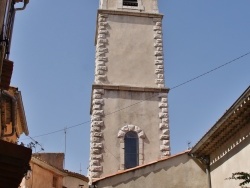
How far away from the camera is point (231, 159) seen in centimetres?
1168

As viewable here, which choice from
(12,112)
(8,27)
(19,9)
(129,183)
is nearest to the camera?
(8,27)

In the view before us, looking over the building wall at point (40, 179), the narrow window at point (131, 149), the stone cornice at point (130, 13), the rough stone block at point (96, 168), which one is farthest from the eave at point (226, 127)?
the building wall at point (40, 179)

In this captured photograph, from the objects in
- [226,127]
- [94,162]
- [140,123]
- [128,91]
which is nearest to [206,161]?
[226,127]

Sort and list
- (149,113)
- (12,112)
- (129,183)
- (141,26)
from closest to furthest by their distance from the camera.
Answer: (12,112) → (129,183) → (149,113) → (141,26)

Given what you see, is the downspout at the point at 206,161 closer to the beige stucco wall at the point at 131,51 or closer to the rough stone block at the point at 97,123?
the rough stone block at the point at 97,123

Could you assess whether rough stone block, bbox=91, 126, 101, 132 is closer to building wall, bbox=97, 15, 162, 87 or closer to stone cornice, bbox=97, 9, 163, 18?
building wall, bbox=97, 15, 162, 87

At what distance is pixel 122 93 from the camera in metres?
17.0

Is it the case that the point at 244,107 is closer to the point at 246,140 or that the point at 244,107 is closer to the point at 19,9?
the point at 246,140

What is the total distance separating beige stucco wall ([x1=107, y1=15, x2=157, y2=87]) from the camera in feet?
57.5

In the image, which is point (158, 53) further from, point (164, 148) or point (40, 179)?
point (40, 179)

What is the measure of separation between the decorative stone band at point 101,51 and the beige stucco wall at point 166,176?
5096 mm

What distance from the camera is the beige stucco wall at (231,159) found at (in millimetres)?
10727

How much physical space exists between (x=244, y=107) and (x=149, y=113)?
22.6 feet

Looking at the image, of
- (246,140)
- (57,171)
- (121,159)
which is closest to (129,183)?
(121,159)
